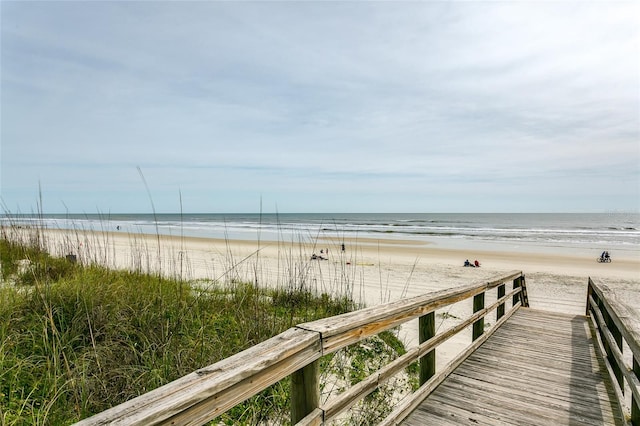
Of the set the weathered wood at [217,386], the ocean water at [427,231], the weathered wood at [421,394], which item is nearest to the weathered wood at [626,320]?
the weathered wood at [421,394]

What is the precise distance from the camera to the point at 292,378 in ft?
5.24

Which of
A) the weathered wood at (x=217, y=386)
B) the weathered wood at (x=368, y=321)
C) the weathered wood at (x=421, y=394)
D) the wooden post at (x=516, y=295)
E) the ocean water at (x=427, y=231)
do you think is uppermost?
the weathered wood at (x=217, y=386)

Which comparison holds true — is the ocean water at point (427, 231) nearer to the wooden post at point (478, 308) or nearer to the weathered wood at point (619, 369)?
the wooden post at point (478, 308)

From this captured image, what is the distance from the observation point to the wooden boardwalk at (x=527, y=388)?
2.67m

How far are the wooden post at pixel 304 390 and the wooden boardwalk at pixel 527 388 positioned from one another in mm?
1335

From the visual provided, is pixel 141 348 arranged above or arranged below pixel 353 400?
below

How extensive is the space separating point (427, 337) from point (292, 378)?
5.86 feet

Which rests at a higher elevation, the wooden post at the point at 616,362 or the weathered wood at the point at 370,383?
the weathered wood at the point at 370,383

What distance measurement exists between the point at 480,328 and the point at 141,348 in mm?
3993

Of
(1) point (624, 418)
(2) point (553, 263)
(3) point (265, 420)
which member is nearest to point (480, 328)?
(1) point (624, 418)

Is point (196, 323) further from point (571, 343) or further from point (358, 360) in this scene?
point (571, 343)

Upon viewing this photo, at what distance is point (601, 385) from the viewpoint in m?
3.29

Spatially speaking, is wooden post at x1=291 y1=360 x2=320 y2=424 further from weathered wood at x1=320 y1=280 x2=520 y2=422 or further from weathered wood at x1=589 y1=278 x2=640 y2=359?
weathered wood at x1=589 y1=278 x2=640 y2=359

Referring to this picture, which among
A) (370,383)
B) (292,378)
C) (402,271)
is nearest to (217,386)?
(292,378)
